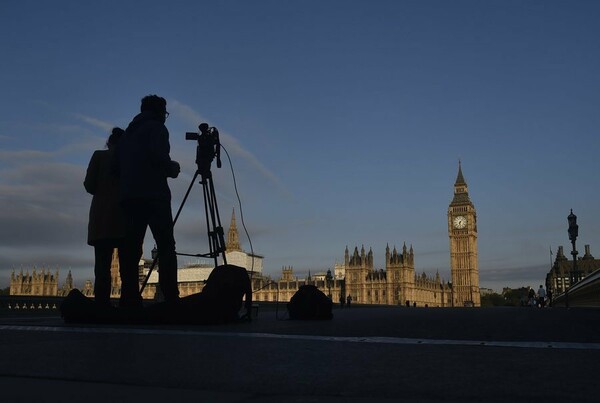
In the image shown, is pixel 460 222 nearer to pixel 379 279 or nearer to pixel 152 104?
pixel 379 279

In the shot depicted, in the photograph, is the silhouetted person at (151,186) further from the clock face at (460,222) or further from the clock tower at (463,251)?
the clock face at (460,222)

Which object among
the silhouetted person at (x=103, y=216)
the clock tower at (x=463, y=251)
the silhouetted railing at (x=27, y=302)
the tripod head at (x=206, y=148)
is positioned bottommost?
the silhouetted railing at (x=27, y=302)

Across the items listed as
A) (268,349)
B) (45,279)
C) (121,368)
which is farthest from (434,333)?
(45,279)

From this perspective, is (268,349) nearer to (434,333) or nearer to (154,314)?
(434,333)

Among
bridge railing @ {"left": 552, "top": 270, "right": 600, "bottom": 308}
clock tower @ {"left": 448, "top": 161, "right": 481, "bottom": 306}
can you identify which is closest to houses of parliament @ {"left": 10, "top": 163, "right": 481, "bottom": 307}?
clock tower @ {"left": 448, "top": 161, "right": 481, "bottom": 306}

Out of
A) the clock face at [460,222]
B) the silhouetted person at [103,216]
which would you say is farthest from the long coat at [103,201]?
the clock face at [460,222]

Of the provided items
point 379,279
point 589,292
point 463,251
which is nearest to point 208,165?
point 589,292

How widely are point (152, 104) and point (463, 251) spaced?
12484cm

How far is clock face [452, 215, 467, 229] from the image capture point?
12669 cm

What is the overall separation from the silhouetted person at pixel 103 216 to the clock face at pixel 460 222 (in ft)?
414

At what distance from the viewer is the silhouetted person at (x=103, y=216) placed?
6406 millimetres

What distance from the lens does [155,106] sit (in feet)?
20.6

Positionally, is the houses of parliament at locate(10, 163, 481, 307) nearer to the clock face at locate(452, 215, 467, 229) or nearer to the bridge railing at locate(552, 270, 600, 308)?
the clock face at locate(452, 215, 467, 229)

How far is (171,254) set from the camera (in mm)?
6027
